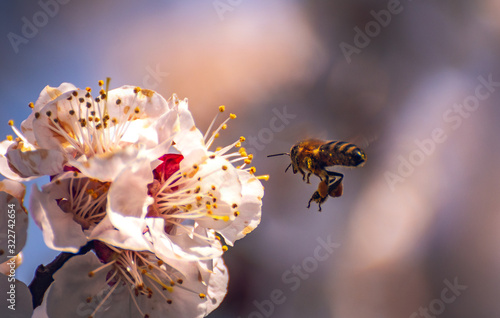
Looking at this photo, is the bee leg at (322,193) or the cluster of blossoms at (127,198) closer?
the cluster of blossoms at (127,198)

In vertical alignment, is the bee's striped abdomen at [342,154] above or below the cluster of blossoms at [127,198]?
above

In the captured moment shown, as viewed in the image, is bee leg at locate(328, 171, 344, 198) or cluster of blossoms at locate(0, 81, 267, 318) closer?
cluster of blossoms at locate(0, 81, 267, 318)

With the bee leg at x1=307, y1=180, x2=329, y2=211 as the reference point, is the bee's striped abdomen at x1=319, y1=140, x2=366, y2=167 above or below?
above

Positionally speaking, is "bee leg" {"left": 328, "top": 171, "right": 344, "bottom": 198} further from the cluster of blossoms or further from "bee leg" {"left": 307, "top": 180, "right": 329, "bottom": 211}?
the cluster of blossoms

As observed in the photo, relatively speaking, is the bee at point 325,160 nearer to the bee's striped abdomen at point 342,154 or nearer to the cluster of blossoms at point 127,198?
the bee's striped abdomen at point 342,154

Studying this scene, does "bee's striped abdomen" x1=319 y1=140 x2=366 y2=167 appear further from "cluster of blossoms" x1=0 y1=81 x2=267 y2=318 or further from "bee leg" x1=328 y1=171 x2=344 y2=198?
"cluster of blossoms" x1=0 y1=81 x2=267 y2=318

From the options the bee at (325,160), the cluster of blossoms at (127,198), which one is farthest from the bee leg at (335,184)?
the cluster of blossoms at (127,198)

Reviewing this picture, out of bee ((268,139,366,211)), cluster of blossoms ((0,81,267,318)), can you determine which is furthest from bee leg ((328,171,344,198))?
cluster of blossoms ((0,81,267,318))
